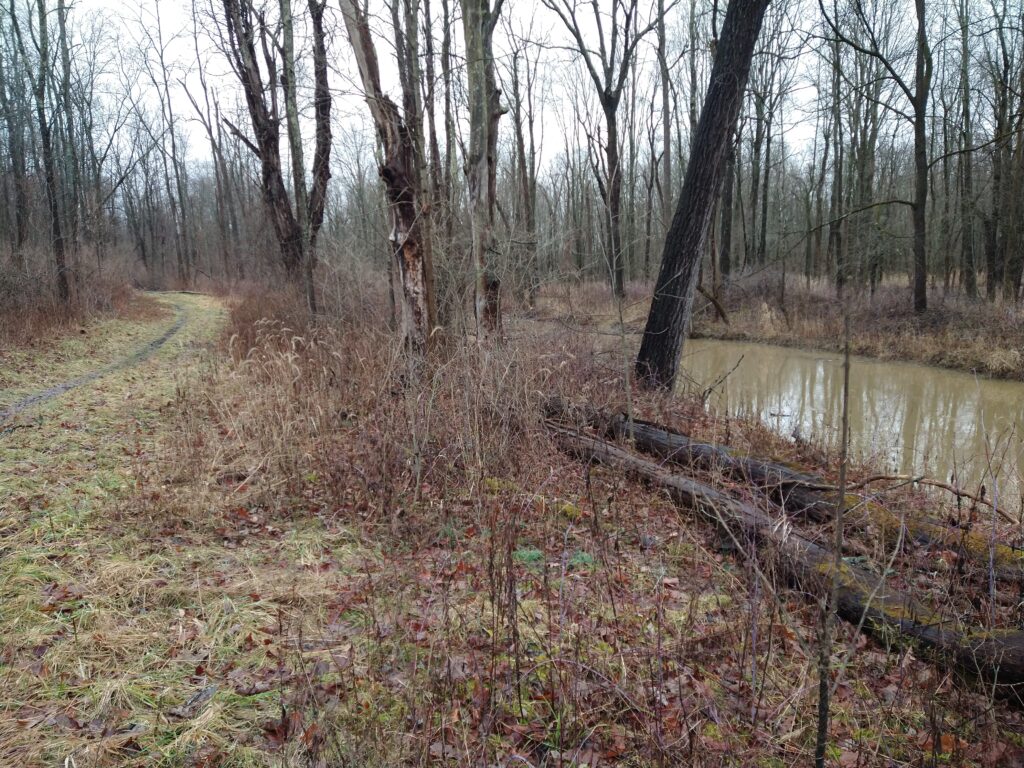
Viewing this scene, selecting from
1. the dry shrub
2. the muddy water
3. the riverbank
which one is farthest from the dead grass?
the riverbank

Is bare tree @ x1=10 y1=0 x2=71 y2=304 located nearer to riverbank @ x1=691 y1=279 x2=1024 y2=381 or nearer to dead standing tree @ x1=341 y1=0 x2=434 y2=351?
dead standing tree @ x1=341 y1=0 x2=434 y2=351

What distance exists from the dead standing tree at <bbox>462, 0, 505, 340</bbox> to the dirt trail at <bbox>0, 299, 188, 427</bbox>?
523 centimetres

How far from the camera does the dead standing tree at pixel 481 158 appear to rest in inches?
280

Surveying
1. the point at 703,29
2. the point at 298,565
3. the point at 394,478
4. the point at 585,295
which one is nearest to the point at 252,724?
the point at 298,565

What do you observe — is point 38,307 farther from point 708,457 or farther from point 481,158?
point 708,457

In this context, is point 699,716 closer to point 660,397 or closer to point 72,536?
point 72,536

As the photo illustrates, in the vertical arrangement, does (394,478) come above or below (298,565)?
above

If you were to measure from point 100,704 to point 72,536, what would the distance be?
179 cm

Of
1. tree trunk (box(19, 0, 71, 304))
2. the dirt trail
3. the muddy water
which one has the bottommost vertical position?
the muddy water

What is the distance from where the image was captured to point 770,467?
467 cm

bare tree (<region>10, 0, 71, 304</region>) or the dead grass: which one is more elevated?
bare tree (<region>10, 0, 71, 304</region>)

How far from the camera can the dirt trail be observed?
651cm

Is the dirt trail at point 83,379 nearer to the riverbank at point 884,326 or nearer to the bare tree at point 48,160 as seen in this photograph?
the bare tree at point 48,160

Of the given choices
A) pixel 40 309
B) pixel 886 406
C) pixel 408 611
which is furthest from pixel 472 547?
pixel 40 309
